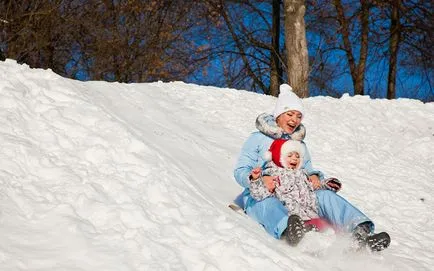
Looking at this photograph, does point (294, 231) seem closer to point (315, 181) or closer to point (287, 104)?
point (315, 181)

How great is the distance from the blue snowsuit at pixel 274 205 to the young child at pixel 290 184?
83 millimetres

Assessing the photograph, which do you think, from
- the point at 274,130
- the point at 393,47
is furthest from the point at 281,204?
the point at 393,47

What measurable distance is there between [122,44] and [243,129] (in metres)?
8.47

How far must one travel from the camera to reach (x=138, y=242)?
3.24 meters

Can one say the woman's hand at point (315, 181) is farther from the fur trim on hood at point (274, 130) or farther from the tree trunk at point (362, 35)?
the tree trunk at point (362, 35)

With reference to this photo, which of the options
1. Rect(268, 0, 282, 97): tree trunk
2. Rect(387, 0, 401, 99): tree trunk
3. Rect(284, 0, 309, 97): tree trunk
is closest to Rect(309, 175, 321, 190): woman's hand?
Rect(284, 0, 309, 97): tree trunk

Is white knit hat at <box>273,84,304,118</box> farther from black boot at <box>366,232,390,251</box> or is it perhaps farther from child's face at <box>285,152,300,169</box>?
black boot at <box>366,232,390,251</box>

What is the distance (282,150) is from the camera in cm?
448

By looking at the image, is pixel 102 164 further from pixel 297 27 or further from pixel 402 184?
pixel 297 27

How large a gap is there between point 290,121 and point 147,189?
154 centimetres

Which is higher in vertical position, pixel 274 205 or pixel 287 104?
pixel 287 104

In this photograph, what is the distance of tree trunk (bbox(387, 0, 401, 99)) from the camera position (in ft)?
50.5

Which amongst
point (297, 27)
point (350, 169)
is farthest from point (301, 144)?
point (297, 27)

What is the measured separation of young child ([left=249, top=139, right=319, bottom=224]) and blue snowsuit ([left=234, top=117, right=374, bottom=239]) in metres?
0.08
